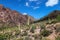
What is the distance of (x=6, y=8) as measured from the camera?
324ft

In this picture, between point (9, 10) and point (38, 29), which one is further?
point (9, 10)

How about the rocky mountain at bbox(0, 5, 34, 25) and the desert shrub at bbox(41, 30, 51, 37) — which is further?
the rocky mountain at bbox(0, 5, 34, 25)

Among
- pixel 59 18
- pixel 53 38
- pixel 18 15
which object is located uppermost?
pixel 18 15

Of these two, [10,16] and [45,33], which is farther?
[10,16]

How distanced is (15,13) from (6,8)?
19.9 ft

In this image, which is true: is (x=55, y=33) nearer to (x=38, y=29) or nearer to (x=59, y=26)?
(x=59, y=26)

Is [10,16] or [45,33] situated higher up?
[10,16]

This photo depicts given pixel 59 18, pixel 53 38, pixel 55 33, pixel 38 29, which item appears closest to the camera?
pixel 53 38

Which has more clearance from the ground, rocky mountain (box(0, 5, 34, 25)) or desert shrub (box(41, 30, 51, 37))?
rocky mountain (box(0, 5, 34, 25))

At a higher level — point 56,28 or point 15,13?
point 15,13

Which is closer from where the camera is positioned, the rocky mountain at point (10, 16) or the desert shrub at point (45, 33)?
the desert shrub at point (45, 33)

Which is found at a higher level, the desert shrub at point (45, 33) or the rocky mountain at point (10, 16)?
the rocky mountain at point (10, 16)

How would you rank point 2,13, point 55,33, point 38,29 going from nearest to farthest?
point 55,33 → point 38,29 → point 2,13

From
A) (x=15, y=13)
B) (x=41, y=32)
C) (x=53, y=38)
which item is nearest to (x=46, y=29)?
(x=41, y=32)
